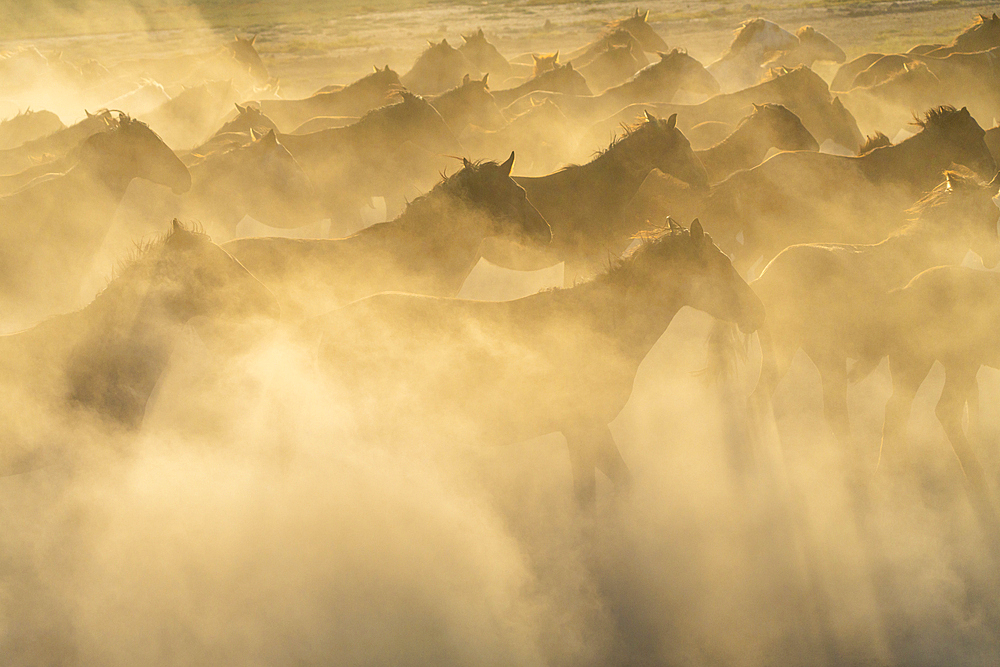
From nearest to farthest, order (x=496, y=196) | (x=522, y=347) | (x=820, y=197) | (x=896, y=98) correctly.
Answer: (x=522, y=347), (x=496, y=196), (x=820, y=197), (x=896, y=98)

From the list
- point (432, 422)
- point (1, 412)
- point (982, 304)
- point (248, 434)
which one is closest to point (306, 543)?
point (248, 434)

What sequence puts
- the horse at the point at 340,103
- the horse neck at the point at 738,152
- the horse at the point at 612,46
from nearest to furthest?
the horse neck at the point at 738,152 → the horse at the point at 340,103 → the horse at the point at 612,46

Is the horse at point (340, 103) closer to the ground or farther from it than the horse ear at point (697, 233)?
farther from it

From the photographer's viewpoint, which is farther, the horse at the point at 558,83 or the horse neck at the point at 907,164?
the horse at the point at 558,83

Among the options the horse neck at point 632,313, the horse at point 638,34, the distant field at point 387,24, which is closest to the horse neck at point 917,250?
the horse neck at point 632,313

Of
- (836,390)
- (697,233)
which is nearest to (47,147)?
(697,233)

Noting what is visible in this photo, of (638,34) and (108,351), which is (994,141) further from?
(108,351)

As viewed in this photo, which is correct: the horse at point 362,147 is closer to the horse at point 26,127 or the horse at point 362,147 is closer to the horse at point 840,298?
the horse at point 840,298
